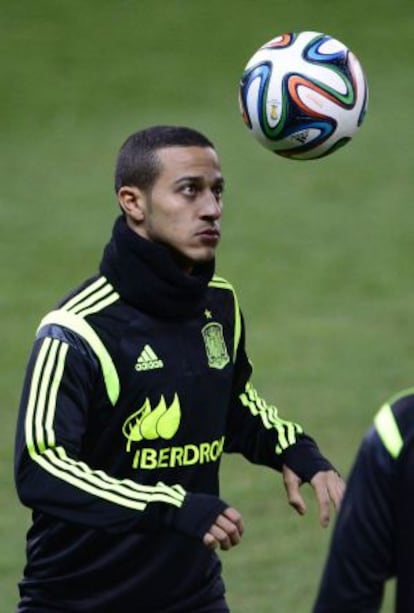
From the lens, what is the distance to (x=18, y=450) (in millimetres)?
5746

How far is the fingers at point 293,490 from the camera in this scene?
20.0 feet

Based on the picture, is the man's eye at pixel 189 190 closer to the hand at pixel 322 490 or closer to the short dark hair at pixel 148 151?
the short dark hair at pixel 148 151

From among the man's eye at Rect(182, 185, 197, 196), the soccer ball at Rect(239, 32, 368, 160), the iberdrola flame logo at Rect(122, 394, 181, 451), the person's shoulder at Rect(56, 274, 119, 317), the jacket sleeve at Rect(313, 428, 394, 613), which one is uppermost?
the soccer ball at Rect(239, 32, 368, 160)

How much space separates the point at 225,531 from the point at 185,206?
4.14 ft

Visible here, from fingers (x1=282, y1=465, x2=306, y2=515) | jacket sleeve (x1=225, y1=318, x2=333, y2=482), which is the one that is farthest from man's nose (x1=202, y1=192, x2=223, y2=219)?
fingers (x1=282, y1=465, x2=306, y2=515)

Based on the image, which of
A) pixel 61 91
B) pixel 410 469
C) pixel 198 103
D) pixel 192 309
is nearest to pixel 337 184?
pixel 198 103

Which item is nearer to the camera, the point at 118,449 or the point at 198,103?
the point at 118,449

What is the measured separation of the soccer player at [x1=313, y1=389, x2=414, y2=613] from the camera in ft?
13.7

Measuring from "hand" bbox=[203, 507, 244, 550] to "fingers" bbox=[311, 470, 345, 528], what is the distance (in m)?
0.68

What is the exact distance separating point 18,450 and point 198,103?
35.6ft

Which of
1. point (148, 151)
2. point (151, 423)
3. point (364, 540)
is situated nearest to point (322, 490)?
point (151, 423)

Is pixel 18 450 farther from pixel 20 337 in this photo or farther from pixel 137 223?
pixel 20 337

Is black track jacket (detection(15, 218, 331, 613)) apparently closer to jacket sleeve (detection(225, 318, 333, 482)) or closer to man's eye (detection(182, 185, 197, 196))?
jacket sleeve (detection(225, 318, 333, 482))

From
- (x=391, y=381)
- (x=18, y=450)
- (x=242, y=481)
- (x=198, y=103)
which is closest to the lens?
(x=18, y=450)
